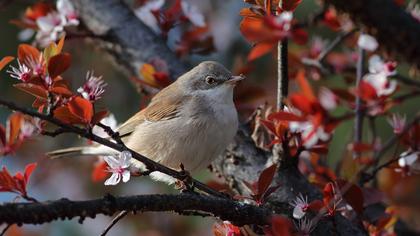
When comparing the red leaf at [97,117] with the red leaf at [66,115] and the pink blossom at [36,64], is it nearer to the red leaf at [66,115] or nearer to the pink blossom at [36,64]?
the red leaf at [66,115]

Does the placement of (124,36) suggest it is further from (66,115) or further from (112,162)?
(66,115)

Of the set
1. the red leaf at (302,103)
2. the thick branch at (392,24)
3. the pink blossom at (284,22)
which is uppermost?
the thick branch at (392,24)

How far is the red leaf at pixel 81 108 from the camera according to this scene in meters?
2.43

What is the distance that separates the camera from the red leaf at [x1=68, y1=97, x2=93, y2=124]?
2432 millimetres

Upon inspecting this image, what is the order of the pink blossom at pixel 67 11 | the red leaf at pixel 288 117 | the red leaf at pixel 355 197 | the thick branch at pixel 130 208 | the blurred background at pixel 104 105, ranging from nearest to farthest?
the thick branch at pixel 130 208 → the red leaf at pixel 288 117 → the red leaf at pixel 355 197 → the pink blossom at pixel 67 11 → the blurred background at pixel 104 105

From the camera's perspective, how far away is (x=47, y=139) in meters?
6.69

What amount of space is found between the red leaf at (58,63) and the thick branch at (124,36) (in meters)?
1.84

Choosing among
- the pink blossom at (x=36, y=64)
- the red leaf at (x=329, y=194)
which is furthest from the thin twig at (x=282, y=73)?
the pink blossom at (x=36, y=64)

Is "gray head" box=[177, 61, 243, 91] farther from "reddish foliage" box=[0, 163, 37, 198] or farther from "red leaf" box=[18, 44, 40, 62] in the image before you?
"reddish foliage" box=[0, 163, 37, 198]

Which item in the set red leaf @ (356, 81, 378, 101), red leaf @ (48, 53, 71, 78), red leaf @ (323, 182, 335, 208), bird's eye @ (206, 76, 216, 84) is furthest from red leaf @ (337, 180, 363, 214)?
bird's eye @ (206, 76, 216, 84)

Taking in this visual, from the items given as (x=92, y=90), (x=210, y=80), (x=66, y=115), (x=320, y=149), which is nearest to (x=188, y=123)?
(x=210, y=80)

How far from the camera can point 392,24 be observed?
1.71m

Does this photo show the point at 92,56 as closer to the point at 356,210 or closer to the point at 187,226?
the point at 187,226

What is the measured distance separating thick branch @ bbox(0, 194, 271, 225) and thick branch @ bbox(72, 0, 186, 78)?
188cm
